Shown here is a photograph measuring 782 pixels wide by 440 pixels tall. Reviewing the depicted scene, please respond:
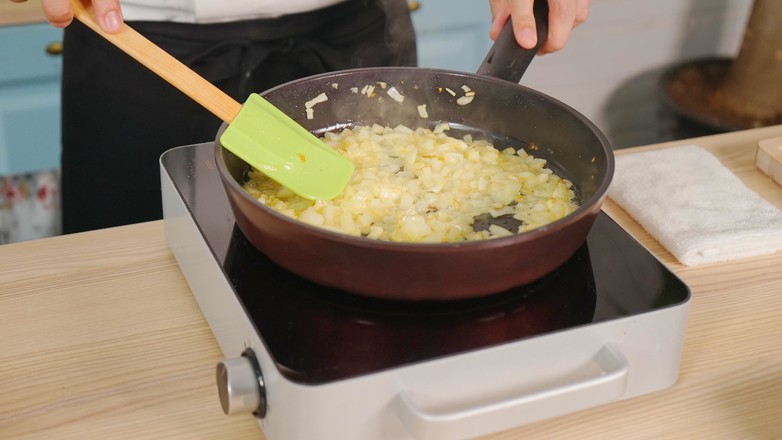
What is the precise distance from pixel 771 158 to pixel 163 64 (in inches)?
38.0

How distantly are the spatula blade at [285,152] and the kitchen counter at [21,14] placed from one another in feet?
3.95

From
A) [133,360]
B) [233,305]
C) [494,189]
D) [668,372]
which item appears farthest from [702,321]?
[133,360]

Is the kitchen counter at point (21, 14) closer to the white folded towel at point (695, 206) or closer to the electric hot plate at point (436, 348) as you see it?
the electric hot plate at point (436, 348)

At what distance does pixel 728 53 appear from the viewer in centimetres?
320

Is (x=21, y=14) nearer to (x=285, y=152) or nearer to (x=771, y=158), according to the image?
(x=285, y=152)

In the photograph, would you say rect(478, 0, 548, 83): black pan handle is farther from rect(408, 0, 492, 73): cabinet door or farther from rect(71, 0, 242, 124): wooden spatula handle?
rect(408, 0, 492, 73): cabinet door

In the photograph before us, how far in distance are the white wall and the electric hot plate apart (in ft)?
6.80

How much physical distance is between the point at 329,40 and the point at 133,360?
0.89 meters

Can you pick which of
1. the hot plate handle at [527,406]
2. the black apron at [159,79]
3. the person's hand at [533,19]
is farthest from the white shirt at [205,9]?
the hot plate handle at [527,406]

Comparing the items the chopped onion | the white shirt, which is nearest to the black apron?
the white shirt

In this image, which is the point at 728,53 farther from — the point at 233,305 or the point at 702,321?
the point at 233,305

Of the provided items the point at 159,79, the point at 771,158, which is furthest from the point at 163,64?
the point at 771,158

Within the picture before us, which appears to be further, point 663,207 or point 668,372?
point 663,207

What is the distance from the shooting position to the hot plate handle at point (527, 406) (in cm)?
82
